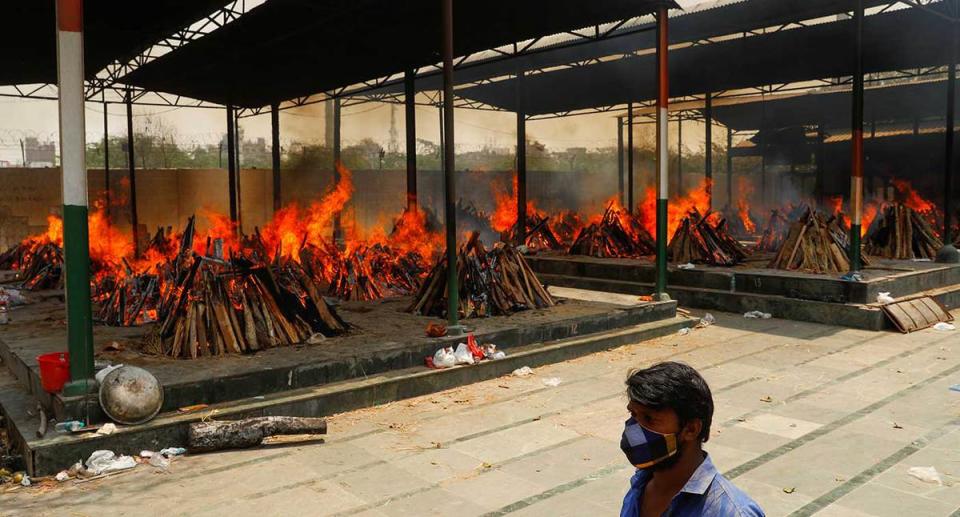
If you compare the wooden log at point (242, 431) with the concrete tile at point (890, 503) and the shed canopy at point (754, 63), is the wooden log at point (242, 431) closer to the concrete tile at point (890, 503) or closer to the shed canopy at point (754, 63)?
the concrete tile at point (890, 503)

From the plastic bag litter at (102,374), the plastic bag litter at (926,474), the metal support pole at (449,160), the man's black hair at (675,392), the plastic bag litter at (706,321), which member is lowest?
the plastic bag litter at (926,474)

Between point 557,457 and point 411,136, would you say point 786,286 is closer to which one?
point 557,457

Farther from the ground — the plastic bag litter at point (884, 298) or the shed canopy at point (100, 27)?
the shed canopy at point (100, 27)

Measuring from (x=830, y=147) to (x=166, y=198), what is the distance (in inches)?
1112

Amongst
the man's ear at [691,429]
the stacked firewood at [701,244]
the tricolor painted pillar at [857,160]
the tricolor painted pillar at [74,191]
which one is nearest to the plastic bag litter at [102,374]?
the tricolor painted pillar at [74,191]

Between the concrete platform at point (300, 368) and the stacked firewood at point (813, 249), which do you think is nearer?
the concrete platform at point (300, 368)

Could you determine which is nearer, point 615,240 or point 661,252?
point 661,252

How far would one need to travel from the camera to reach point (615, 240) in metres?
18.3

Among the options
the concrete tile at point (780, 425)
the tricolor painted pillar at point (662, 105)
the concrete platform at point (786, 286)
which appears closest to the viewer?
the concrete tile at point (780, 425)

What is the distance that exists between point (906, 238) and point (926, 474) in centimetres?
1311

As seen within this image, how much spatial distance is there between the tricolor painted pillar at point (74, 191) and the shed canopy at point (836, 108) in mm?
29539

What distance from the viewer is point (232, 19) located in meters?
14.4

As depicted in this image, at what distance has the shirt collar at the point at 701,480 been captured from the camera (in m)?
2.20

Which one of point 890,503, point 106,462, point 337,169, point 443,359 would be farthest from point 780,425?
point 337,169
